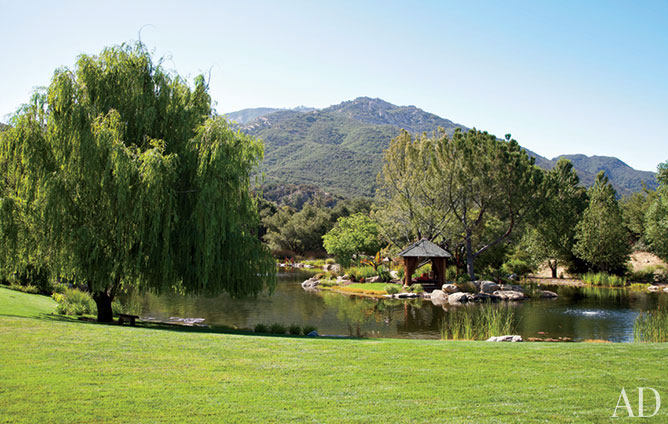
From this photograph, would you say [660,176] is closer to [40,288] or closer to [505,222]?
[505,222]

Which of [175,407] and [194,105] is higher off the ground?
[194,105]

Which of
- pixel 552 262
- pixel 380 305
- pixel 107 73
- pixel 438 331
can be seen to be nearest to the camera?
pixel 107 73

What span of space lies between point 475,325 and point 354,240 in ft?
65.4

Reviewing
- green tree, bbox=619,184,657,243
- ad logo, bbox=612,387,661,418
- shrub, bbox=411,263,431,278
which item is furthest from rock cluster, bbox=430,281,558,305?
green tree, bbox=619,184,657,243

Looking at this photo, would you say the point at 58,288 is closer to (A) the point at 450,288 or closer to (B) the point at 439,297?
(B) the point at 439,297

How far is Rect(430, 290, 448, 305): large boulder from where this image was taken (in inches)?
900

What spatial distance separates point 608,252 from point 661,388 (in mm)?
29438

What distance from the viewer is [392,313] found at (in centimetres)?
1908

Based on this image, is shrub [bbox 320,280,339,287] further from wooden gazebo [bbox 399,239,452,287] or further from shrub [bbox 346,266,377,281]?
wooden gazebo [bbox 399,239,452,287]

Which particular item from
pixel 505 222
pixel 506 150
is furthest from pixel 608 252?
pixel 506 150

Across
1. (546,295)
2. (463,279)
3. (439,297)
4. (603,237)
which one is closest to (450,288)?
(439,297)

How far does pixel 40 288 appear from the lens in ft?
56.3

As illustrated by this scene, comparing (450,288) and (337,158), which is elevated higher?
(337,158)

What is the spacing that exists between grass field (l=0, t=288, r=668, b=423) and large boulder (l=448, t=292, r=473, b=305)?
14741 millimetres
